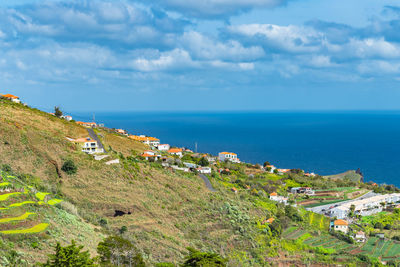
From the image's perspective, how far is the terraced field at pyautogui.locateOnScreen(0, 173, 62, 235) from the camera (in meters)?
20.1

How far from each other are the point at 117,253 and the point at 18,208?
737 centimetres

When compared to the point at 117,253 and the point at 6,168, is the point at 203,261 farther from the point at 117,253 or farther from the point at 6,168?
the point at 6,168

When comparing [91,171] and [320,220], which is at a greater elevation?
[91,171]

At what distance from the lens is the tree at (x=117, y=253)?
1998 centimetres

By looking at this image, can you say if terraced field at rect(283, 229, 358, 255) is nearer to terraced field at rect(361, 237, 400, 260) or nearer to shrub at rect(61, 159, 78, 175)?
terraced field at rect(361, 237, 400, 260)

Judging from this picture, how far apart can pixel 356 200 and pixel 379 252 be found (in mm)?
21643

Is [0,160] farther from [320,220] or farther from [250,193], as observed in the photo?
[320,220]

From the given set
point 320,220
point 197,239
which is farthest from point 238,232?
point 320,220

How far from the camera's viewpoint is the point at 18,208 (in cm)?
2225

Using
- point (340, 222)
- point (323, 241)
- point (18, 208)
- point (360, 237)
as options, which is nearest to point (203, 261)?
point (18, 208)

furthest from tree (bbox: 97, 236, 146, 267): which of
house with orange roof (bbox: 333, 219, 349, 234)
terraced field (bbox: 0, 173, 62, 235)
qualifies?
house with orange roof (bbox: 333, 219, 349, 234)

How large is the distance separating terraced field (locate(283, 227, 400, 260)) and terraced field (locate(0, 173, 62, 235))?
3030 cm

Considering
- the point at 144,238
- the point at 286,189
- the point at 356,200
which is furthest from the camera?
the point at 286,189

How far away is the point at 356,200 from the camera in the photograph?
6234cm
